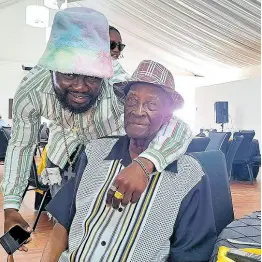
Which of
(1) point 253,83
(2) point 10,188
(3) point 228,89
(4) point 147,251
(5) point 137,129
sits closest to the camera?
(4) point 147,251

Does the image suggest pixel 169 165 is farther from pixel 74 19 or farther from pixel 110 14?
pixel 110 14

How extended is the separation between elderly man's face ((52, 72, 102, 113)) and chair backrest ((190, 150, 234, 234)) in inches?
17.7

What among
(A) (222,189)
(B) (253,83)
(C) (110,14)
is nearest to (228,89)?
(B) (253,83)

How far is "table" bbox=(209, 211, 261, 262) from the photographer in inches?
39.4

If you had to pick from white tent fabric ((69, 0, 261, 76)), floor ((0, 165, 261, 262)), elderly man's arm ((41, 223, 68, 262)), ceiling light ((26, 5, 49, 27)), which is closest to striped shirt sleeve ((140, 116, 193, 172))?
elderly man's arm ((41, 223, 68, 262))

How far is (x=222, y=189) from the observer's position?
1.49m

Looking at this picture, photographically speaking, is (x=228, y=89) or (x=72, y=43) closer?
(x=72, y=43)

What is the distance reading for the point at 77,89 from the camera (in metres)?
1.24

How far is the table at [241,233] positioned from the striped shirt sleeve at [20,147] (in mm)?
749

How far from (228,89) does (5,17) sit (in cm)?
671

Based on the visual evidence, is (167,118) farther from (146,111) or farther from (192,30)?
(192,30)

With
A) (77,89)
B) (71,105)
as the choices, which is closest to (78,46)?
(77,89)

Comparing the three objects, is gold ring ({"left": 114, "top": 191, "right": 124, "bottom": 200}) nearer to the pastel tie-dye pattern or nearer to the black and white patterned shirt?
the black and white patterned shirt

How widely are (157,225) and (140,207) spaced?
70 mm
